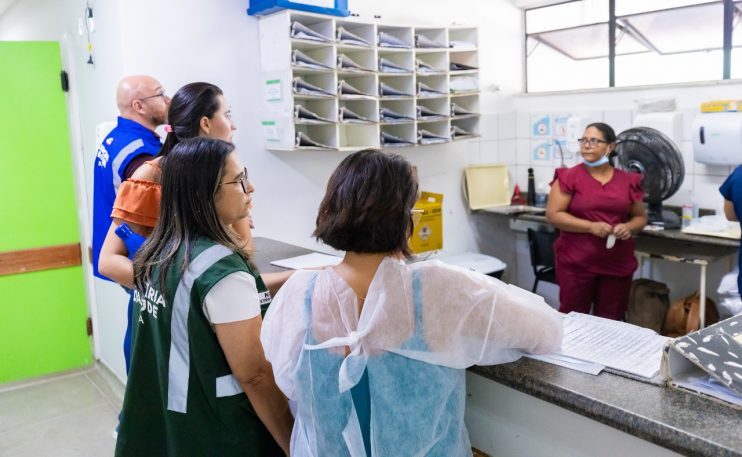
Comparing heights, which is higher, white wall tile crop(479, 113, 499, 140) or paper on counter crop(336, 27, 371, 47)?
paper on counter crop(336, 27, 371, 47)

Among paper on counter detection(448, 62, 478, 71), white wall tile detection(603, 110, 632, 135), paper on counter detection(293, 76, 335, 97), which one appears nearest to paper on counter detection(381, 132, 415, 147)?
paper on counter detection(293, 76, 335, 97)

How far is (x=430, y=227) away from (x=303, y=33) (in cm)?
157

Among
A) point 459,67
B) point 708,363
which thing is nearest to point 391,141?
point 459,67

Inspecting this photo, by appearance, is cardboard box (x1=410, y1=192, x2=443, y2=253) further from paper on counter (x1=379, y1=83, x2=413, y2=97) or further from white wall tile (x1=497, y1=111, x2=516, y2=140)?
white wall tile (x1=497, y1=111, x2=516, y2=140)

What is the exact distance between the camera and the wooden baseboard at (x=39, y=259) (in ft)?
11.7

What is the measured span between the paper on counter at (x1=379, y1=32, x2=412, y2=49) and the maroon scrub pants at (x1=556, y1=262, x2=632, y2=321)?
1595mm

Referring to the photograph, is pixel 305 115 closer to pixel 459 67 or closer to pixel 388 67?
pixel 388 67

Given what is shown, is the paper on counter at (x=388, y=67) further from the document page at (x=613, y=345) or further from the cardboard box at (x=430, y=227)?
the document page at (x=613, y=345)

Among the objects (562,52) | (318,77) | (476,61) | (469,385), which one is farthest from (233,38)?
(562,52)

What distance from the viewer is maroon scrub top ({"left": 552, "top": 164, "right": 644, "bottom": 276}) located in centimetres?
331

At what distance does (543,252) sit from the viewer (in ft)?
14.0

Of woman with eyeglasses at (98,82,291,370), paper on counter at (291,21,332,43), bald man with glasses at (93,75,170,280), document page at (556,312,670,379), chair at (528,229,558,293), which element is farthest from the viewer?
chair at (528,229,558,293)

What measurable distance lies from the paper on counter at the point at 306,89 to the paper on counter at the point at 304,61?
80 mm

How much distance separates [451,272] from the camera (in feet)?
3.81
